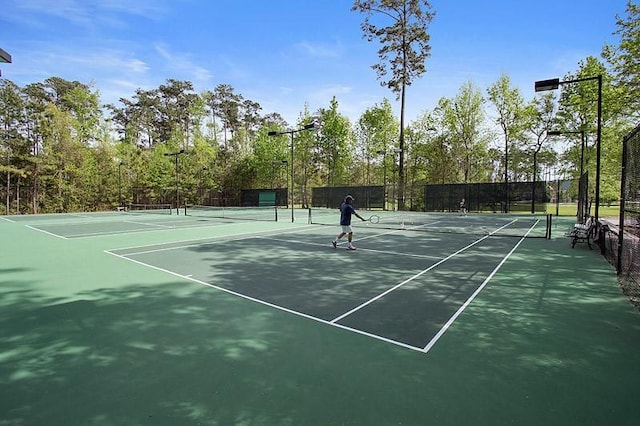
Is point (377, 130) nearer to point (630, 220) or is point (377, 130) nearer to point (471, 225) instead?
point (471, 225)

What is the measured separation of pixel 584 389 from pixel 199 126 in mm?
48260

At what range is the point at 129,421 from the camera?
262 centimetres

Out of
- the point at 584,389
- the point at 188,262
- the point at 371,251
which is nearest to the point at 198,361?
the point at 584,389

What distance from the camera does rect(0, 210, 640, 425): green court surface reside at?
2773mm

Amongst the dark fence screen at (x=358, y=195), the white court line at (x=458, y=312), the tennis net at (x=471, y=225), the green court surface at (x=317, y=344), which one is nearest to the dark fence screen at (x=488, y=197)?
the dark fence screen at (x=358, y=195)

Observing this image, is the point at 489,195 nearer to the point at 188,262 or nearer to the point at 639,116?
Answer: the point at 639,116

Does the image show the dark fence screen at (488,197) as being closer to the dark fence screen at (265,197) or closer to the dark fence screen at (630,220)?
the dark fence screen at (265,197)

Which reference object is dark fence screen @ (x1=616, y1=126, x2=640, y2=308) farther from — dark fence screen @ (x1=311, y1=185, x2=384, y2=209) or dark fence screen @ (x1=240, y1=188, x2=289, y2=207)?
dark fence screen @ (x1=240, y1=188, x2=289, y2=207)

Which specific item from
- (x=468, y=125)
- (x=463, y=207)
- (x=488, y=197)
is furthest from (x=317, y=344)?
(x=468, y=125)

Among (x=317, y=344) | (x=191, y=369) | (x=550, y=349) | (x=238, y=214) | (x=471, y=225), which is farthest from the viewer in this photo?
(x=238, y=214)

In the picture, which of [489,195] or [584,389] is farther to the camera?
[489,195]

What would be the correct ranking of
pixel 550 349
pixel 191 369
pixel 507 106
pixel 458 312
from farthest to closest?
pixel 507 106 → pixel 458 312 → pixel 550 349 → pixel 191 369

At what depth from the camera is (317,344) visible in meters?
3.99

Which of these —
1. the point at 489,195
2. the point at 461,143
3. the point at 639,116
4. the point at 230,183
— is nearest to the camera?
the point at 639,116
